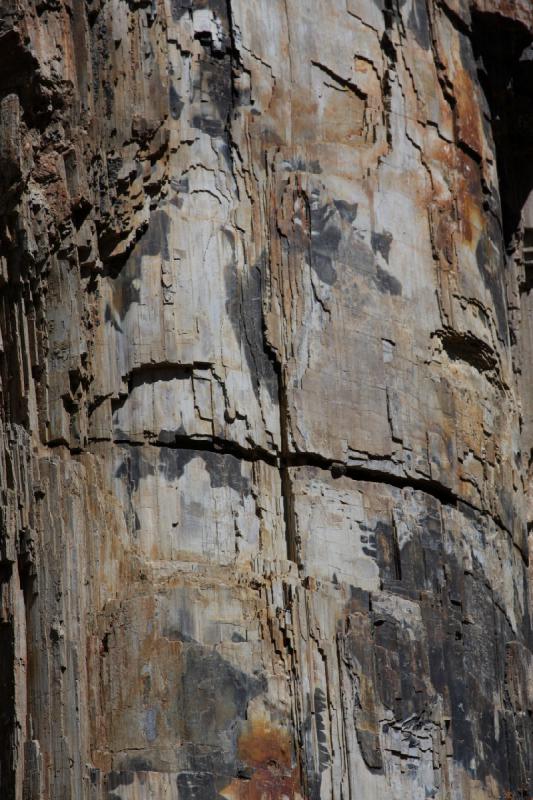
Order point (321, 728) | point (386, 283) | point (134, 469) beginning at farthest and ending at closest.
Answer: point (386, 283) < point (134, 469) < point (321, 728)

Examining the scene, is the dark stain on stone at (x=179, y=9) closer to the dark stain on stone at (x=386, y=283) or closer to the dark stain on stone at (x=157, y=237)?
the dark stain on stone at (x=157, y=237)

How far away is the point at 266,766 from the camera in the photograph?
453 inches

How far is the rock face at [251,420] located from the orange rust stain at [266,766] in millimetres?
14

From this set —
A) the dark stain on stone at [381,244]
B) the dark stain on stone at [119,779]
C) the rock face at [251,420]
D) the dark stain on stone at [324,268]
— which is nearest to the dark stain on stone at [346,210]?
the rock face at [251,420]

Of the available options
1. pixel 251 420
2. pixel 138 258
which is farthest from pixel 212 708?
pixel 138 258

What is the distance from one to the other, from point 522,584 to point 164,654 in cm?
284

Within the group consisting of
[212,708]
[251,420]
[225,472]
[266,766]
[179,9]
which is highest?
[179,9]

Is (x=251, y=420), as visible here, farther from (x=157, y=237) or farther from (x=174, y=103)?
(x=174, y=103)

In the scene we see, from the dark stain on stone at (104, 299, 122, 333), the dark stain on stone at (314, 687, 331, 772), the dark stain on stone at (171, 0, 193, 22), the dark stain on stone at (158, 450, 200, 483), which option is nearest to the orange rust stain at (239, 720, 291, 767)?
the dark stain on stone at (314, 687, 331, 772)

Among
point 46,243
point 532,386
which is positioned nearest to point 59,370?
point 46,243

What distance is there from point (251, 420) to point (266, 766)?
1.98 m

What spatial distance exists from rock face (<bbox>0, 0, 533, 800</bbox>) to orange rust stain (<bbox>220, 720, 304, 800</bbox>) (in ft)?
0.04

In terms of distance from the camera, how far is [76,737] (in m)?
11.4

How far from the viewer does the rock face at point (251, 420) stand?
38.0ft
